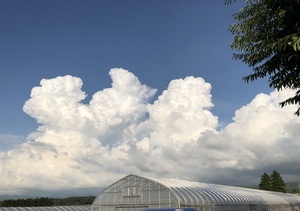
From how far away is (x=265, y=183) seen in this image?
401ft

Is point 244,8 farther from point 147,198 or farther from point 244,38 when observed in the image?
point 147,198

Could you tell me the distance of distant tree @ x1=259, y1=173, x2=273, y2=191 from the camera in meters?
120

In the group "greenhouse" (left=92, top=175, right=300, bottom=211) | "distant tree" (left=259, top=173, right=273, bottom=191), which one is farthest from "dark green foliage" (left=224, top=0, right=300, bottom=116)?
"distant tree" (left=259, top=173, right=273, bottom=191)

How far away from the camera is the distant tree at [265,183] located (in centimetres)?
12050

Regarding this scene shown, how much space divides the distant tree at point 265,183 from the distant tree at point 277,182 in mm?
1775

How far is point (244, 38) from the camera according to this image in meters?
15.9

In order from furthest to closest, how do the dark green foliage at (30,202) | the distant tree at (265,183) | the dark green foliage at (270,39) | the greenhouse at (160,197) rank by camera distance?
the distant tree at (265,183)
the dark green foliage at (30,202)
the greenhouse at (160,197)
the dark green foliage at (270,39)

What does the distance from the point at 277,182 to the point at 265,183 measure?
4948 millimetres

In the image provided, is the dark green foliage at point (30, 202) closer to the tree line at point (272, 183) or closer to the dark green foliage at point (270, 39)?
the tree line at point (272, 183)

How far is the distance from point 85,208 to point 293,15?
61.4 meters

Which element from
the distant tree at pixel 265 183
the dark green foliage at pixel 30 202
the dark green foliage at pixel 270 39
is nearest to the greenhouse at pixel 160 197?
the dark green foliage at pixel 270 39

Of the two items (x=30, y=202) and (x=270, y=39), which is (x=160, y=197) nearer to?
(x=270, y=39)

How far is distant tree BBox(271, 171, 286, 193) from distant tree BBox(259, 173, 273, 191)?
1.77 meters

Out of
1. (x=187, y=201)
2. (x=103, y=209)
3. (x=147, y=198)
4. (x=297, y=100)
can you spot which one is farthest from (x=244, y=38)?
(x=103, y=209)
